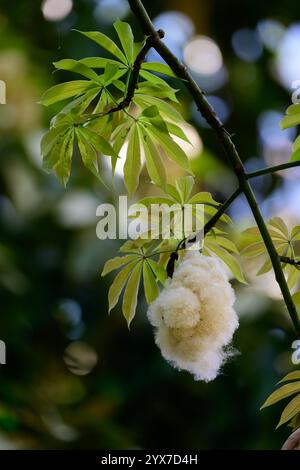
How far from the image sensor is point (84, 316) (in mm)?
2416

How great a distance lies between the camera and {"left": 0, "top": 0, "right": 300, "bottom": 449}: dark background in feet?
6.70

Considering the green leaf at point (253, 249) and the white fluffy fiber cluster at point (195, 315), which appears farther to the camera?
the green leaf at point (253, 249)

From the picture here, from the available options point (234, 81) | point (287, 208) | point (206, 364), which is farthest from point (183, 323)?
point (234, 81)

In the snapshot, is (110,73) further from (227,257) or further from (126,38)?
(227,257)

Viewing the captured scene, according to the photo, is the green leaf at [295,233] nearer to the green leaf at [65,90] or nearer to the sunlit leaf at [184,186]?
the sunlit leaf at [184,186]

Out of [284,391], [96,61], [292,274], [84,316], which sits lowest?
[284,391]

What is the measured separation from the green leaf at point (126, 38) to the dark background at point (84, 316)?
135 centimetres

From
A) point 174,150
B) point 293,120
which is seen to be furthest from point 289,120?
point 174,150

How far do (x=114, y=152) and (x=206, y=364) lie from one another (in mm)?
205

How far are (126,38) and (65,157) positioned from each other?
0.12 m

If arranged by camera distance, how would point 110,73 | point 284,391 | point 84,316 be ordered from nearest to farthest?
point 110,73
point 284,391
point 84,316

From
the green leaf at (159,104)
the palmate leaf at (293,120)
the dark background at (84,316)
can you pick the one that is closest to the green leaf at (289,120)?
the palmate leaf at (293,120)

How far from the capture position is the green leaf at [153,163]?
64 cm

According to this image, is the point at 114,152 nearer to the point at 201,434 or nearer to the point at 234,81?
the point at 201,434
